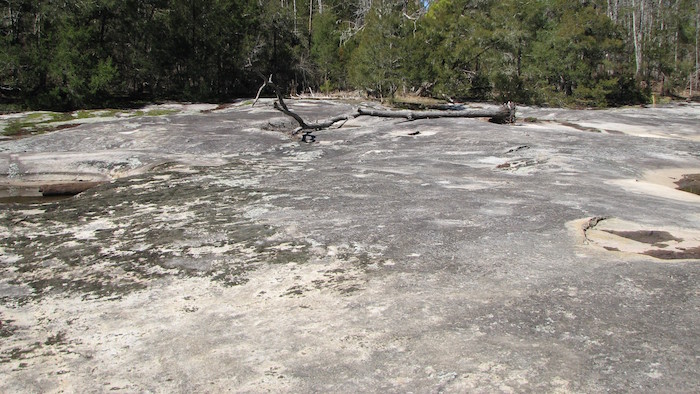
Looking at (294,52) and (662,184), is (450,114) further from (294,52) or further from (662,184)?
(294,52)

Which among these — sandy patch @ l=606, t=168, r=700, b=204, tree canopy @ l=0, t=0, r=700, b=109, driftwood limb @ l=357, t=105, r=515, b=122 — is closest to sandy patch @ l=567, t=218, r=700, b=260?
sandy patch @ l=606, t=168, r=700, b=204

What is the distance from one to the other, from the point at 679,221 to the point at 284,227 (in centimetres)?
416

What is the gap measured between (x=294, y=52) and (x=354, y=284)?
31.6 metres

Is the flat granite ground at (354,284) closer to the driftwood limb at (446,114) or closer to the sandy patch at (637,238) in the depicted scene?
the sandy patch at (637,238)

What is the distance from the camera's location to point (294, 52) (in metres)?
33.9

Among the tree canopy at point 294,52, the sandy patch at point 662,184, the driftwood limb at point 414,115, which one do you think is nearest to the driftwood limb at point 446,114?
the driftwood limb at point 414,115

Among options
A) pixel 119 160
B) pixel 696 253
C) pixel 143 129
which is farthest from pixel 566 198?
pixel 143 129

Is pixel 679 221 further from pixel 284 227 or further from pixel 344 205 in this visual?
pixel 284 227

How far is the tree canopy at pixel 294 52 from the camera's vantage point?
22.0 meters

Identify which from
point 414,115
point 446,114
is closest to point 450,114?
point 446,114

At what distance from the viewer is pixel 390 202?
21.7 feet

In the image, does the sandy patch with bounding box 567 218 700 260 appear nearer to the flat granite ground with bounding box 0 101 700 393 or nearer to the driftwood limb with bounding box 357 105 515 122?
the flat granite ground with bounding box 0 101 700 393

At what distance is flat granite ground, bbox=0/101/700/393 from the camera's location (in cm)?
291

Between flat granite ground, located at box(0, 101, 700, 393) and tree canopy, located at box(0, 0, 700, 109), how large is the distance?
54.5 ft
